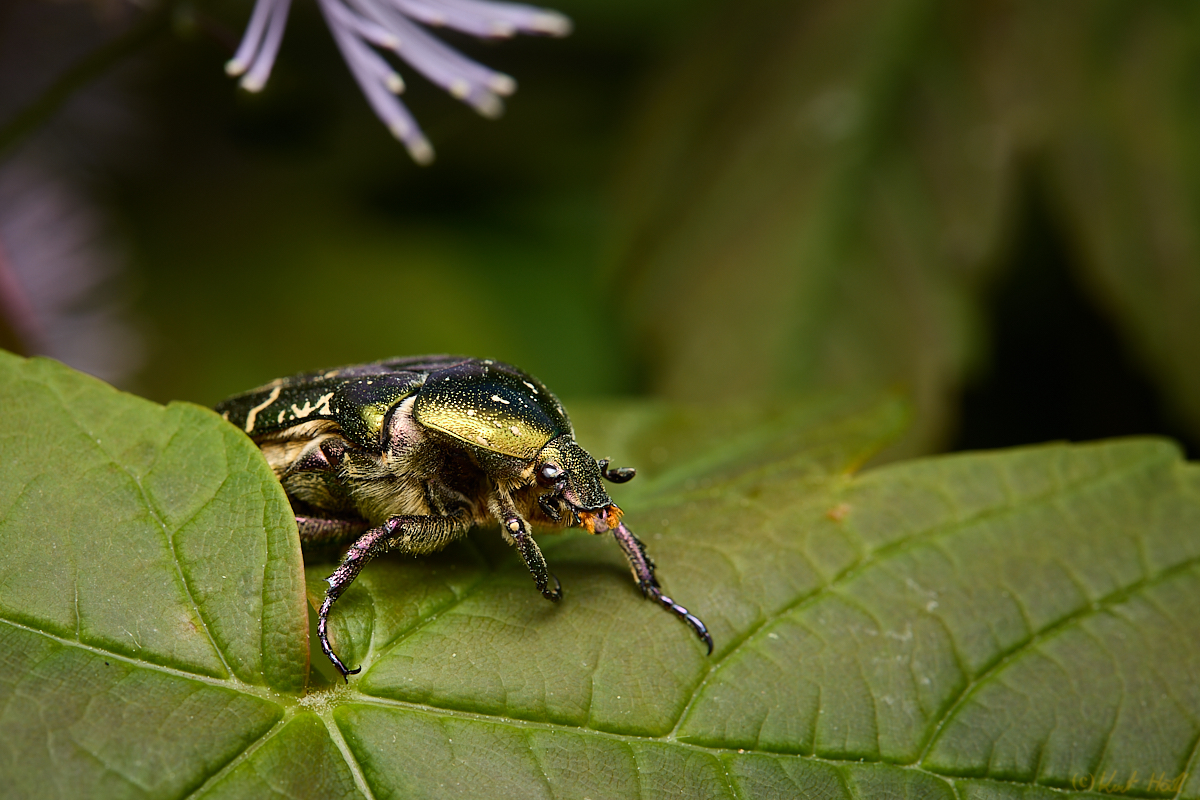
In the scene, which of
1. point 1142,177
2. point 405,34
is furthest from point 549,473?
point 1142,177

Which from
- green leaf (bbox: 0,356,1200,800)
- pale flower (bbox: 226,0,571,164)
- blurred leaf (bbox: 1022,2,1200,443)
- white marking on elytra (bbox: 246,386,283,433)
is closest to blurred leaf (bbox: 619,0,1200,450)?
blurred leaf (bbox: 1022,2,1200,443)

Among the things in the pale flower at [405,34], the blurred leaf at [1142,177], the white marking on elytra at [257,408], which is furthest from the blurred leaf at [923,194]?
the white marking on elytra at [257,408]

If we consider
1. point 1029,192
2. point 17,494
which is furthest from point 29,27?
point 1029,192

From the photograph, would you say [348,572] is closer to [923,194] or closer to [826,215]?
[826,215]

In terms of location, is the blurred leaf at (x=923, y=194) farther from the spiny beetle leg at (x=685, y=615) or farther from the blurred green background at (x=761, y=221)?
the spiny beetle leg at (x=685, y=615)

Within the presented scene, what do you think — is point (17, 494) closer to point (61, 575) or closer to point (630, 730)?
point (61, 575)

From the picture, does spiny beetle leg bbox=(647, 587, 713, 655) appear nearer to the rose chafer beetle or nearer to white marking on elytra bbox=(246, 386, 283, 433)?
the rose chafer beetle
